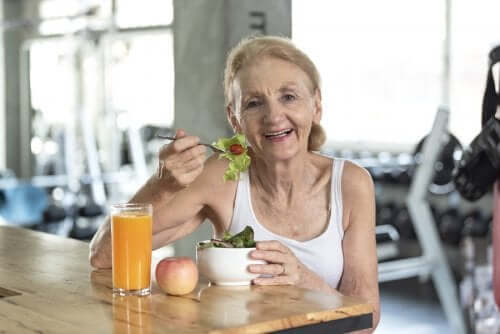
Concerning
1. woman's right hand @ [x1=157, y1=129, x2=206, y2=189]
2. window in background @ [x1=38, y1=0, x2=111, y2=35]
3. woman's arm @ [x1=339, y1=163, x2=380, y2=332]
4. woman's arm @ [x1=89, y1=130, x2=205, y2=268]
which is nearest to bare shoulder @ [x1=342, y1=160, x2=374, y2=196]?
woman's arm @ [x1=339, y1=163, x2=380, y2=332]

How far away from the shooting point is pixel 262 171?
6.46 ft

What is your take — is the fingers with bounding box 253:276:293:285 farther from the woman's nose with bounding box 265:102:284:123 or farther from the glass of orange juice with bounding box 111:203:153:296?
the woman's nose with bounding box 265:102:284:123

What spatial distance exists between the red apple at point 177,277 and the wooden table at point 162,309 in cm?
2

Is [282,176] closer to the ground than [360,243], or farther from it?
farther from it

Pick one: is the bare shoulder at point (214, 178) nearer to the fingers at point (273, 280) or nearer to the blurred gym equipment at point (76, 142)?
the fingers at point (273, 280)

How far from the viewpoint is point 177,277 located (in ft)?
4.86

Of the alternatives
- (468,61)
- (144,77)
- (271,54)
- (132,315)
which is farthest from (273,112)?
(144,77)

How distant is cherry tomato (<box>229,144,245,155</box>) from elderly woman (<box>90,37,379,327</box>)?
23 centimetres

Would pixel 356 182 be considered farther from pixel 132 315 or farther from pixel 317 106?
pixel 132 315

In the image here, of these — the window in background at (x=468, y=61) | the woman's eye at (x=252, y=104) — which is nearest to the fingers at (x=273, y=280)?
the woman's eye at (x=252, y=104)

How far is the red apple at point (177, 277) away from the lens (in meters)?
1.48

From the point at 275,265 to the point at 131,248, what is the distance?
282mm

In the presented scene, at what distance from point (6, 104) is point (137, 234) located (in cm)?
889

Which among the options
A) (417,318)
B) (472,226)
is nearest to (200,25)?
(417,318)
